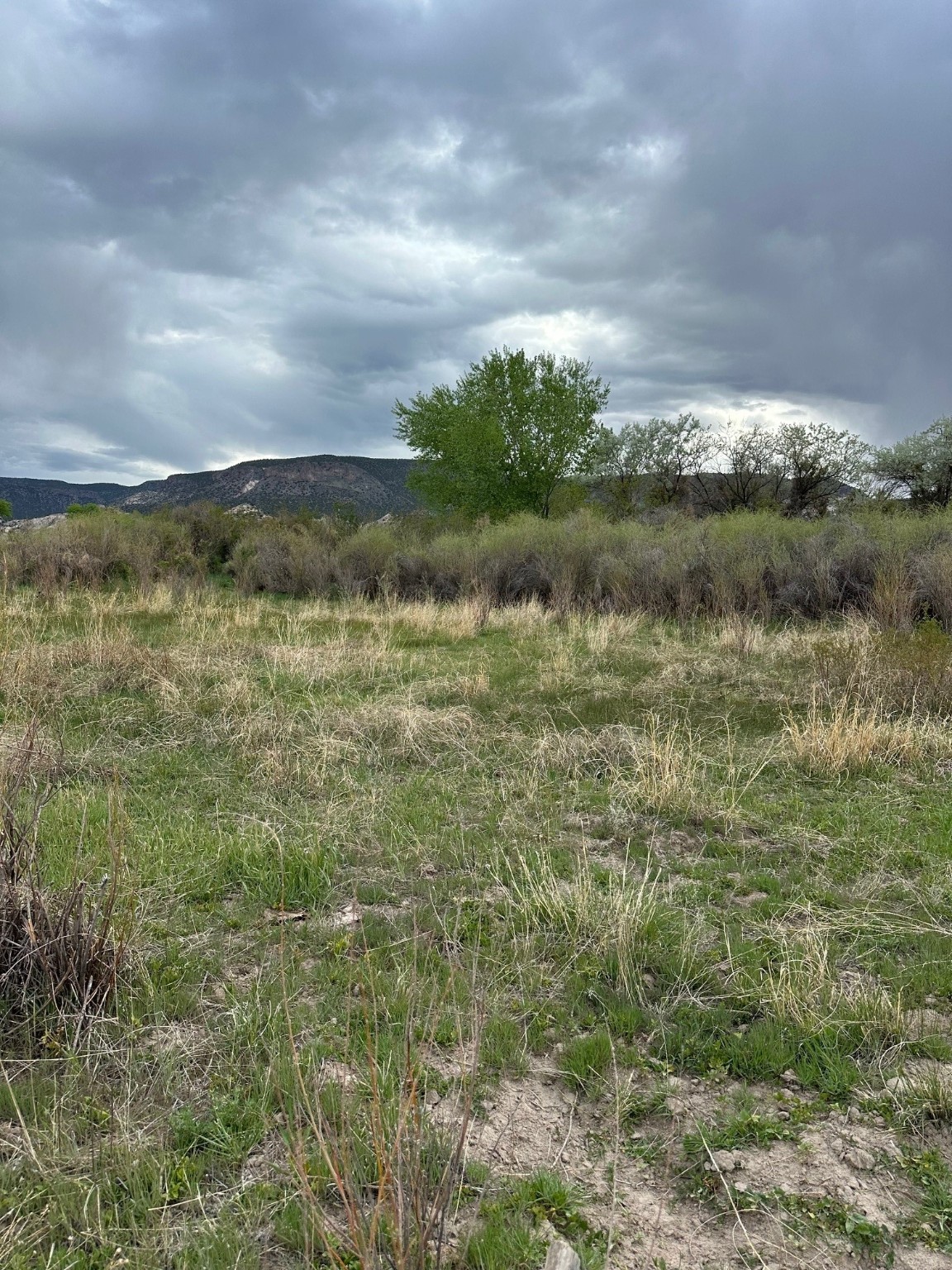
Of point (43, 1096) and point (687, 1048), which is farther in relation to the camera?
point (687, 1048)

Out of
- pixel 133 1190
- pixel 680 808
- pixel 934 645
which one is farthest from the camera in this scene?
pixel 934 645

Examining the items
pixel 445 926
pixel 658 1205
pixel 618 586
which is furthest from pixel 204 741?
pixel 618 586

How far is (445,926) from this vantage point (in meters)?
3.72

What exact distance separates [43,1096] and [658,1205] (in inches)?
78.1

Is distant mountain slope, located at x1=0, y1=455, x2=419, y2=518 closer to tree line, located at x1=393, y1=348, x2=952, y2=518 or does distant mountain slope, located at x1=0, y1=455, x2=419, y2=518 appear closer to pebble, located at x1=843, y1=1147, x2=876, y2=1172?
tree line, located at x1=393, y1=348, x2=952, y2=518

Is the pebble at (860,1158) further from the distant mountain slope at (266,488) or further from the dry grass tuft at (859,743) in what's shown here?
the distant mountain slope at (266,488)

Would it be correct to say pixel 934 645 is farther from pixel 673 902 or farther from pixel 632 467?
pixel 632 467

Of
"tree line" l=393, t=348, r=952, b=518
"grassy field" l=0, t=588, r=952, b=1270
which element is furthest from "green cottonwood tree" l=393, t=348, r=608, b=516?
"grassy field" l=0, t=588, r=952, b=1270

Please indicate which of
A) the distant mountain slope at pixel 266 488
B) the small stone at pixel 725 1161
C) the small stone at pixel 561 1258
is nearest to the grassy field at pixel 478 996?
the small stone at pixel 725 1161

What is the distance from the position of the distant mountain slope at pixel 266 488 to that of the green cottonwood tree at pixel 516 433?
29033 millimetres

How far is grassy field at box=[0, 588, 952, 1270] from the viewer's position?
84.1 inches

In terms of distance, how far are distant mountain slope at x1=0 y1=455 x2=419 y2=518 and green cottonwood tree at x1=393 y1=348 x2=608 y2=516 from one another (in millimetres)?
29033

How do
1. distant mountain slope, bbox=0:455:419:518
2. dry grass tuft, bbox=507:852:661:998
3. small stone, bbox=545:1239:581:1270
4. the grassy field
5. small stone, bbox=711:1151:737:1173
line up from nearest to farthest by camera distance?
small stone, bbox=545:1239:581:1270 → the grassy field → small stone, bbox=711:1151:737:1173 → dry grass tuft, bbox=507:852:661:998 → distant mountain slope, bbox=0:455:419:518

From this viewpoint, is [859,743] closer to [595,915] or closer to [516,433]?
[595,915]
